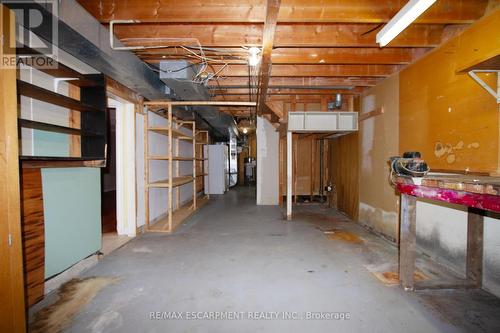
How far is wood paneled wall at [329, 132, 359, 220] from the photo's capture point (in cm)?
457

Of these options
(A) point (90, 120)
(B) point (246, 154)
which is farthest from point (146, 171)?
(B) point (246, 154)

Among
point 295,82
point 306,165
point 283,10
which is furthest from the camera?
point 306,165

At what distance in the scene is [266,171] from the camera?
6.11m

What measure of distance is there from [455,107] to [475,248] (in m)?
1.35

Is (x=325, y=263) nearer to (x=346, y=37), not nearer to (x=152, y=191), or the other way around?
(x=346, y=37)

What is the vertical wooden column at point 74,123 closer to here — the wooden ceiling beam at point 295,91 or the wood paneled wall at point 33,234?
the wood paneled wall at point 33,234


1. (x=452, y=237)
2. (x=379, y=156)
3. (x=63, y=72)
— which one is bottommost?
(x=452, y=237)

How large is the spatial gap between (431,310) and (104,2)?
3743 millimetres

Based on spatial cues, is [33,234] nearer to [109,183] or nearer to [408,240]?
[408,240]

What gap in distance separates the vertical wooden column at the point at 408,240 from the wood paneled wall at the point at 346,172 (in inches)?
97.3

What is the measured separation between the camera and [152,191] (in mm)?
4082

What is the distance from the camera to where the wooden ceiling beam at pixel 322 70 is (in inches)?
136

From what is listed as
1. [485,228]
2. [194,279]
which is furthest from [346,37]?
[194,279]

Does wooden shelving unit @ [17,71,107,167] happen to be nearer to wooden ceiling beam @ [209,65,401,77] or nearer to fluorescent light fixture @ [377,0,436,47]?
wooden ceiling beam @ [209,65,401,77]
